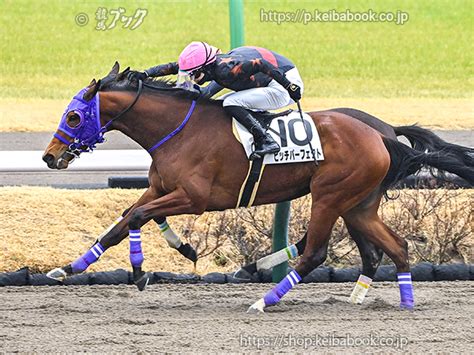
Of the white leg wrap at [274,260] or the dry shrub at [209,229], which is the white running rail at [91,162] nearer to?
the dry shrub at [209,229]

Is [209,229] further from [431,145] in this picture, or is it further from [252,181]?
[431,145]

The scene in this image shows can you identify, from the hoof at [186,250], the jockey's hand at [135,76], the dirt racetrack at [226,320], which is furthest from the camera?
the hoof at [186,250]

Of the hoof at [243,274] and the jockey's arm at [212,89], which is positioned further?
the jockey's arm at [212,89]

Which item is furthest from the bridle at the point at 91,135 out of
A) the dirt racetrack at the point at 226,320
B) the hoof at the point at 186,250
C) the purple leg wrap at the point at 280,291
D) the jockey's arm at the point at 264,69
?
the purple leg wrap at the point at 280,291

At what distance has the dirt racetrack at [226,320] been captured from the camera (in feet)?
20.3

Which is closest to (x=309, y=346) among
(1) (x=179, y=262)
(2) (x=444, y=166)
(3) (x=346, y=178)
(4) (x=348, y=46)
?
(3) (x=346, y=178)

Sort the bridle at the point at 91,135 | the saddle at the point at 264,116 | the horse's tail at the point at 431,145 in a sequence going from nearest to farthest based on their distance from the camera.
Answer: the bridle at the point at 91,135 < the saddle at the point at 264,116 < the horse's tail at the point at 431,145

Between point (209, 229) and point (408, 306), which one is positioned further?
point (209, 229)

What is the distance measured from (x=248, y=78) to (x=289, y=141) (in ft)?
1.67

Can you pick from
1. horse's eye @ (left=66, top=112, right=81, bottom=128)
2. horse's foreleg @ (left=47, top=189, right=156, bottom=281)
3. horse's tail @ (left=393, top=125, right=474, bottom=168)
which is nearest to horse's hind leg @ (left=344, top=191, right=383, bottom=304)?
horse's tail @ (left=393, top=125, right=474, bottom=168)

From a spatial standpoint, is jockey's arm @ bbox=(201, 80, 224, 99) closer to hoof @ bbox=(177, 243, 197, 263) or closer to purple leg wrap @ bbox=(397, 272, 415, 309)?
hoof @ bbox=(177, 243, 197, 263)

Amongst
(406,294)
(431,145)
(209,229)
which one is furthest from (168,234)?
(431,145)

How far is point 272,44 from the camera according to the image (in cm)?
2147

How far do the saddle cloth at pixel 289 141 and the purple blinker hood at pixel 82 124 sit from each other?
0.92 m
